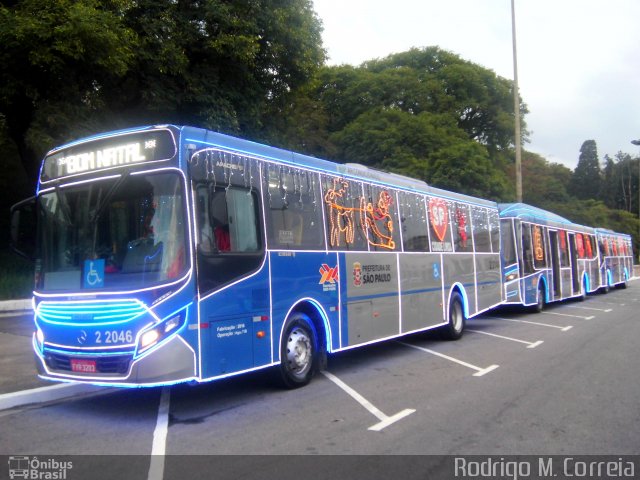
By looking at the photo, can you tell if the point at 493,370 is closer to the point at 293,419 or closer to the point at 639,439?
the point at 639,439

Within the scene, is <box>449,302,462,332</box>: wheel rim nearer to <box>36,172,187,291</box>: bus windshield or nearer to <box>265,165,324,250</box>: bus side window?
<box>265,165,324,250</box>: bus side window

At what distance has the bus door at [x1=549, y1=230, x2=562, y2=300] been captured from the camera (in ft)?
66.9

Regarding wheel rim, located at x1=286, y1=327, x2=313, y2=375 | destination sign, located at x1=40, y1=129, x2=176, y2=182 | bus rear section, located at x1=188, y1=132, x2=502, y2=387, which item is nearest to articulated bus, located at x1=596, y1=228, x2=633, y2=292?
bus rear section, located at x1=188, y1=132, x2=502, y2=387

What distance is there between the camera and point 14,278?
17172 millimetres

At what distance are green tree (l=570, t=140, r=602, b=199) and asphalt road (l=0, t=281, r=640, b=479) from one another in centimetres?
7864

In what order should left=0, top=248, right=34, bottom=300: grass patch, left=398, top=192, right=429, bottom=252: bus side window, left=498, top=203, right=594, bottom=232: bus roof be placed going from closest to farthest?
left=398, top=192, right=429, bottom=252: bus side window, left=0, top=248, right=34, bottom=300: grass patch, left=498, top=203, right=594, bottom=232: bus roof

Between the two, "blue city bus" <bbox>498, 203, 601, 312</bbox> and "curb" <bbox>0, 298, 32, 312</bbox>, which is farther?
"blue city bus" <bbox>498, 203, 601, 312</bbox>

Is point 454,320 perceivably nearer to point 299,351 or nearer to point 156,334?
point 299,351

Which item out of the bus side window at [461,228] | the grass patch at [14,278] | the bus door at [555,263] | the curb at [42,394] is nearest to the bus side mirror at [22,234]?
the curb at [42,394]

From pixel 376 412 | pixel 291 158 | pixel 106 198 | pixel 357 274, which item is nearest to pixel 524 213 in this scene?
pixel 357 274

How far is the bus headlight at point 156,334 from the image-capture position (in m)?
6.19

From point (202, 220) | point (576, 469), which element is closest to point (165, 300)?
point (202, 220)

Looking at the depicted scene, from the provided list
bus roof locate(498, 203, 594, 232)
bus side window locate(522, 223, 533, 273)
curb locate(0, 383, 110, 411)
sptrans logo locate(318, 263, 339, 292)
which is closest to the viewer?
curb locate(0, 383, 110, 411)

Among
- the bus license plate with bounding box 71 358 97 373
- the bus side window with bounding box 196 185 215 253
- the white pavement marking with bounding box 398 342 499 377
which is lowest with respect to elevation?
the white pavement marking with bounding box 398 342 499 377
